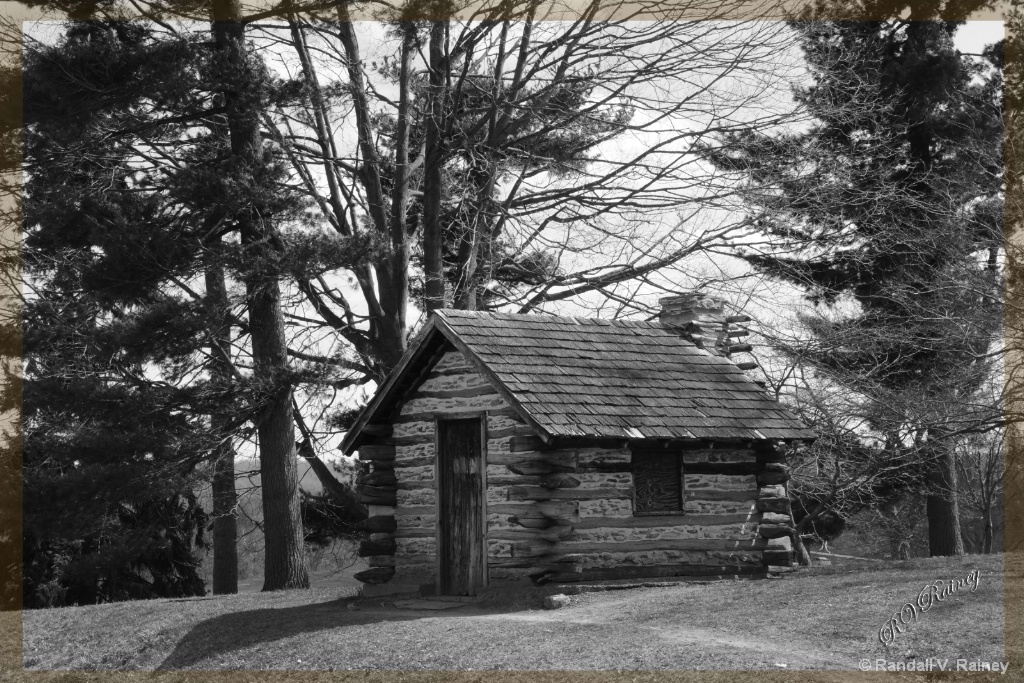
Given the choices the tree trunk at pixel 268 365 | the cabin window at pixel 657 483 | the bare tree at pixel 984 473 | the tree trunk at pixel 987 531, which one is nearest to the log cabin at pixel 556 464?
the cabin window at pixel 657 483

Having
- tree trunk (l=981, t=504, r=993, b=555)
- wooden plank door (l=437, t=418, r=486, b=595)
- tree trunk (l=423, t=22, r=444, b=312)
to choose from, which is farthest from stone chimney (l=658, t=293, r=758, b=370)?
tree trunk (l=981, t=504, r=993, b=555)

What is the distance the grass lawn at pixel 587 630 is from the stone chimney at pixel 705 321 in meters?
4.51

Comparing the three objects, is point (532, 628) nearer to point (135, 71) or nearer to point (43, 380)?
point (43, 380)

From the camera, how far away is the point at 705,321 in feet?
63.2

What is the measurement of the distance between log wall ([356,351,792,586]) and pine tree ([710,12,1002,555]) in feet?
12.1

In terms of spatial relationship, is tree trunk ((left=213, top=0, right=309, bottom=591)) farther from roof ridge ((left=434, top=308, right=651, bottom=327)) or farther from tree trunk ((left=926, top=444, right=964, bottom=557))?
tree trunk ((left=926, top=444, right=964, bottom=557))

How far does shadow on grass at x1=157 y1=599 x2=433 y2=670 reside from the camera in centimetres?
1260

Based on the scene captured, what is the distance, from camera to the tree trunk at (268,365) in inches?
726

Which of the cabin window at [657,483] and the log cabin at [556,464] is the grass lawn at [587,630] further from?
the cabin window at [657,483]

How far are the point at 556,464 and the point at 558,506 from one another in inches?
23.1

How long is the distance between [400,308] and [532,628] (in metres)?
10.0

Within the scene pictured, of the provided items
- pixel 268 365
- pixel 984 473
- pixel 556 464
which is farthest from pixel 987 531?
pixel 268 365

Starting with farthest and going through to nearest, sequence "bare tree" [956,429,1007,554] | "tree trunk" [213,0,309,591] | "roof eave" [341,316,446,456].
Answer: "bare tree" [956,429,1007,554]
"tree trunk" [213,0,309,591]
"roof eave" [341,316,446,456]

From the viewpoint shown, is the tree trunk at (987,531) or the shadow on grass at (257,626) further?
the tree trunk at (987,531)
